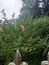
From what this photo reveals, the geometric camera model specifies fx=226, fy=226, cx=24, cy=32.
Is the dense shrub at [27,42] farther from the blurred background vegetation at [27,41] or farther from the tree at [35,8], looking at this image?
the tree at [35,8]

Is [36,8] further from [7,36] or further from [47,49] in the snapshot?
[47,49]

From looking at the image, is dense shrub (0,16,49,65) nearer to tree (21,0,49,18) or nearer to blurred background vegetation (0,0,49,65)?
blurred background vegetation (0,0,49,65)

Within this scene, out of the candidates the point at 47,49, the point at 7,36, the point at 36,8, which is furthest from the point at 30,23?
the point at 36,8

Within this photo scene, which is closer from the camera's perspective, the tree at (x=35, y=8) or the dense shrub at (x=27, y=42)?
the dense shrub at (x=27, y=42)

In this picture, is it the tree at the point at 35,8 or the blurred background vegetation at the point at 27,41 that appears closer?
the blurred background vegetation at the point at 27,41

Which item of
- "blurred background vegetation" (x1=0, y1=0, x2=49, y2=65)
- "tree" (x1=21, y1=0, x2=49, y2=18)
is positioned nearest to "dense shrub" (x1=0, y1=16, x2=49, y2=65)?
"blurred background vegetation" (x1=0, y1=0, x2=49, y2=65)

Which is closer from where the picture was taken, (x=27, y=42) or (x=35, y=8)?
(x=27, y=42)

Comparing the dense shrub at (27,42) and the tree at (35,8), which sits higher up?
the tree at (35,8)

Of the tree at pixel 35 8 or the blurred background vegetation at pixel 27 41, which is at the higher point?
the tree at pixel 35 8

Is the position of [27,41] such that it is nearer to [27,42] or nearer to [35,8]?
[27,42]

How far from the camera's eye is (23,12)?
2428mm

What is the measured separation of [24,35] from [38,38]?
0.11m

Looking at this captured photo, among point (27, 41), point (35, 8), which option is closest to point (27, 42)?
point (27, 41)

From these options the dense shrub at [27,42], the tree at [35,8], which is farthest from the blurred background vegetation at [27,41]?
the tree at [35,8]
